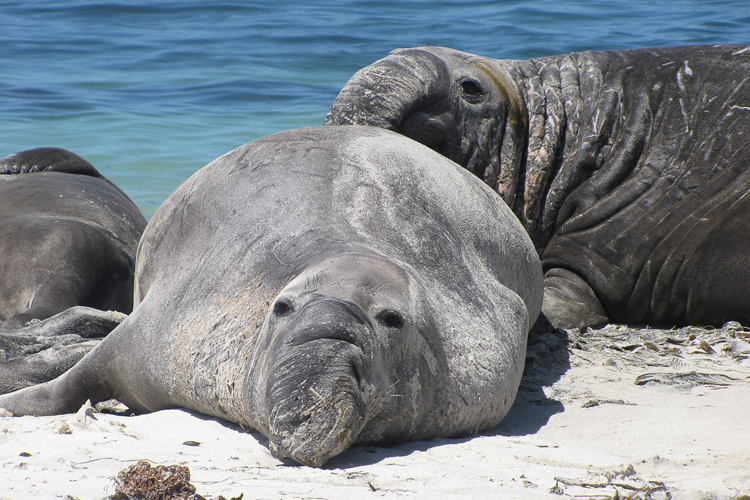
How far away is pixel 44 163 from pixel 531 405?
3.95 m

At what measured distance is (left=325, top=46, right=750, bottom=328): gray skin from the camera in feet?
15.3

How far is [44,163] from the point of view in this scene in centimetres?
581

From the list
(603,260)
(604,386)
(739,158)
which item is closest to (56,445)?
(604,386)

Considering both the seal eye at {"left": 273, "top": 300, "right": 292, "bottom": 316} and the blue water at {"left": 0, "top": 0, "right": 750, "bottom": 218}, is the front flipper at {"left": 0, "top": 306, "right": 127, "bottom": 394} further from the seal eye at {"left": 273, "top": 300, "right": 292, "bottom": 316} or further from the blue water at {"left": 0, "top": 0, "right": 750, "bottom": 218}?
the blue water at {"left": 0, "top": 0, "right": 750, "bottom": 218}

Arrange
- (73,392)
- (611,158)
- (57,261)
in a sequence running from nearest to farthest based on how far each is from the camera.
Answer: (73,392) → (57,261) → (611,158)

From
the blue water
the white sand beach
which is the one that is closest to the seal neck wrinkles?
the white sand beach

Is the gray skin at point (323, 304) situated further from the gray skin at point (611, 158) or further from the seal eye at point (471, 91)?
the seal eye at point (471, 91)

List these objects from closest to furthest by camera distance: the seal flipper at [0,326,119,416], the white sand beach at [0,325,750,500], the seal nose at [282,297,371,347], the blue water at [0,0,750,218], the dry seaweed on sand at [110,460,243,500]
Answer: the dry seaweed on sand at [110,460,243,500]
the white sand beach at [0,325,750,500]
the seal nose at [282,297,371,347]
the seal flipper at [0,326,119,416]
the blue water at [0,0,750,218]

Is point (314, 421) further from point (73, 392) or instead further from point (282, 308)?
point (73, 392)

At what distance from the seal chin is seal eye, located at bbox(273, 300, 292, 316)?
0.93 ft

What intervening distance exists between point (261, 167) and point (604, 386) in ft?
5.56

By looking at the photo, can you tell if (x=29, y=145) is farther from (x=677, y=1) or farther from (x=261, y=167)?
(x=677, y=1)

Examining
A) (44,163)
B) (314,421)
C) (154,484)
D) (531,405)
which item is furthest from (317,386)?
(44,163)

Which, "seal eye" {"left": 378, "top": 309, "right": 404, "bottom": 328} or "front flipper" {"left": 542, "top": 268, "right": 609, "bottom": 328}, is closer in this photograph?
"seal eye" {"left": 378, "top": 309, "right": 404, "bottom": 328}
